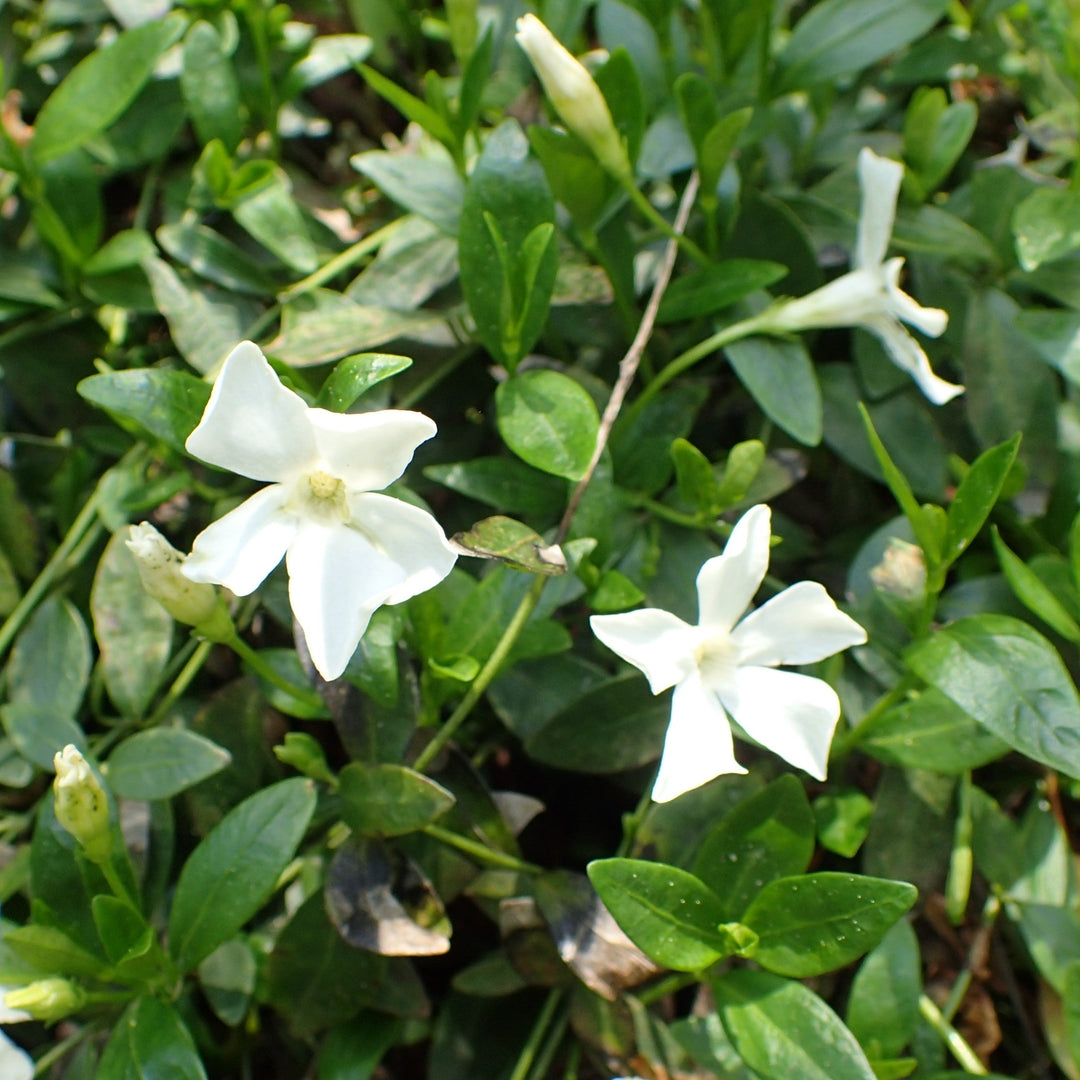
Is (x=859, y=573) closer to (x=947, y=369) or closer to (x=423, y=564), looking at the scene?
(x=947, y=369)

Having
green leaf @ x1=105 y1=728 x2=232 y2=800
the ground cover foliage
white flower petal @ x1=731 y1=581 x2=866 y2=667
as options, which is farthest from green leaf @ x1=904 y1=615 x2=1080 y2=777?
green leaf @ x1=105 y1=728 x2=232 y2=800

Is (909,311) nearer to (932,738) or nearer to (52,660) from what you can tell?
(932,738)

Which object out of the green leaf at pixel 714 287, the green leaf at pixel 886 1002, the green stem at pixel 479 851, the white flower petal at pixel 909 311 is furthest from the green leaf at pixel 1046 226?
the green stem at pixel 479 851

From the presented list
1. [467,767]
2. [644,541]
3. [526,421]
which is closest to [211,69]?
[526,421]

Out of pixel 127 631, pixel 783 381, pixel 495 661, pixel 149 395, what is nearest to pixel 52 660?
pixel 127 631

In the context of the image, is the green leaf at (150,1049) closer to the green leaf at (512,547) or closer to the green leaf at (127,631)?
the green leaf at (127,631)

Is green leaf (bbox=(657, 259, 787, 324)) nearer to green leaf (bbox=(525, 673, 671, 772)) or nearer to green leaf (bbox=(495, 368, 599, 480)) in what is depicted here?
green leaf (bbox=(495, 368, 599, 480))

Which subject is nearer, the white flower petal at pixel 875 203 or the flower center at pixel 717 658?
the flower center at pixel 717 658
